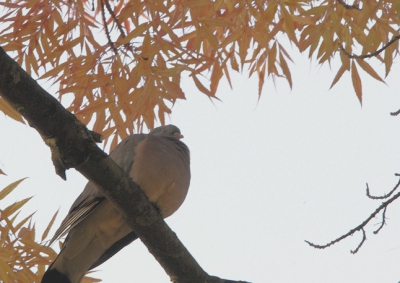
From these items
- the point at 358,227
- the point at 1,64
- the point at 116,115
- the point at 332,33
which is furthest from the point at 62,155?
the point at 332,33

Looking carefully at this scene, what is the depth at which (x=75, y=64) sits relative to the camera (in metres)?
2.56

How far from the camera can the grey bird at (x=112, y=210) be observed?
2645 mm

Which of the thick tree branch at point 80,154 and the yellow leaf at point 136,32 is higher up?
the yellow leaf at point 136,32

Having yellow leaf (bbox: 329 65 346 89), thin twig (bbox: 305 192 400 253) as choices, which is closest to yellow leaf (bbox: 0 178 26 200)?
thin twig (bbox: 305 192 400 253)

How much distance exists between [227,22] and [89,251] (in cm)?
138

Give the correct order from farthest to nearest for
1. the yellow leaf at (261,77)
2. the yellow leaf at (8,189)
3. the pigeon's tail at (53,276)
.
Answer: the yellow leaf at (261,77)
the pigeon's tail at (53,276)
the yellow leaf at (8,189)

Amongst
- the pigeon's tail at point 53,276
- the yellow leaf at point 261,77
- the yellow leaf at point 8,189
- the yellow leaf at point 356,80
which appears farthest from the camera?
the yellow leaf at point 261,77

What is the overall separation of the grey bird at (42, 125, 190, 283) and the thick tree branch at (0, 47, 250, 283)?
502 millimetres

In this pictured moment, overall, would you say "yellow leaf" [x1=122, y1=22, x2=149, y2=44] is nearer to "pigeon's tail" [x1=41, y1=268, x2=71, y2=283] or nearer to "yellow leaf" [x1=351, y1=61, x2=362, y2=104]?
"yellow leaf" [x1=351, y1=61, x2=362, y2=104]

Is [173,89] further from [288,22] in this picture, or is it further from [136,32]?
[288,22]

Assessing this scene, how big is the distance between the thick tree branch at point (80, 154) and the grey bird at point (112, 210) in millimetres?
502

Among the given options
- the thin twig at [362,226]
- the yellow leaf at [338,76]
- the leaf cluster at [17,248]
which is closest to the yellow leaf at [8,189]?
the leaf cluster at [17,248]

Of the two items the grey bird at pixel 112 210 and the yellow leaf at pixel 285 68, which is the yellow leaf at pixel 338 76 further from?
the grey bird at pixel 112 210

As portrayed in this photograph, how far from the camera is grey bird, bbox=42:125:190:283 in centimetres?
264
